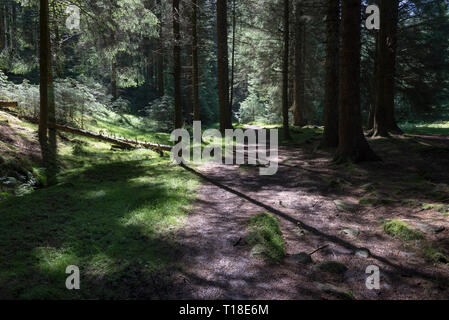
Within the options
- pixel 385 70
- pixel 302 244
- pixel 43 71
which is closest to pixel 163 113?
pixel 43 71

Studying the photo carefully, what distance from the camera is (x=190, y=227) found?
5266mm

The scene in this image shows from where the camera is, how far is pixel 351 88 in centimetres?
913

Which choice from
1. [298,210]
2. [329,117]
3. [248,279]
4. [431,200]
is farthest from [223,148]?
[248,279]

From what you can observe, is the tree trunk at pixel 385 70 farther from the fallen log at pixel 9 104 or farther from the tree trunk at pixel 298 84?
the fallen log at pixel 9 104

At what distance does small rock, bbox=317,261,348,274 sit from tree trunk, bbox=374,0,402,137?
10664 millimetres

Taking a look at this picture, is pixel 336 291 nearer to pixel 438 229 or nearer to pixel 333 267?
pixel 333 267

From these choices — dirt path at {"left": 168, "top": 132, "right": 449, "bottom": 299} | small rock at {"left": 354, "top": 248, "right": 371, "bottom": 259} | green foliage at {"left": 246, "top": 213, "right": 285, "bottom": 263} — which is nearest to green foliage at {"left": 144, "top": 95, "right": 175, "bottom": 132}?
A: dirt path at {"left": 168, "top": 132, "right": 449, "bottom": 299}

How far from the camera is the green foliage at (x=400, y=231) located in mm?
4480

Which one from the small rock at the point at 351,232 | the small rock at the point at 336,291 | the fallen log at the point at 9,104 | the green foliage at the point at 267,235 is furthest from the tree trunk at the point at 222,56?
the small rock at the point at 336,291

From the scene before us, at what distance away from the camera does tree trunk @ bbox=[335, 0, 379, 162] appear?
29.4 feet

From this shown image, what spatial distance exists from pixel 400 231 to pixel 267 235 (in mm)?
2024
